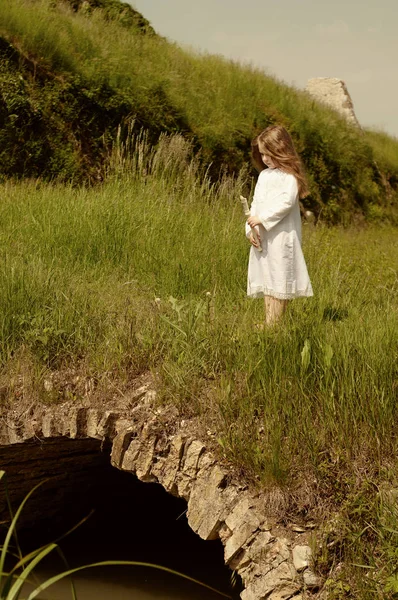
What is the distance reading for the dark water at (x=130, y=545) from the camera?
6871 millimetres

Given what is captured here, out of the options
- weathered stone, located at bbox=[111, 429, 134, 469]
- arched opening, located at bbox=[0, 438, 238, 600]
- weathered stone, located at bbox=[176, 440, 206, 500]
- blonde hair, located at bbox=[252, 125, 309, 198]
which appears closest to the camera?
weathered stone, located at bbox=[176, 440, 206, 500]

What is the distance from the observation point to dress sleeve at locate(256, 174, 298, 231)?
595 cm

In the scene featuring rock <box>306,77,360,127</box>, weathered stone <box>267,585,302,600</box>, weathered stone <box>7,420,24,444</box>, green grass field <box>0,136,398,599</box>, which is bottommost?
weathered stone <box>7,420,24,444</box>

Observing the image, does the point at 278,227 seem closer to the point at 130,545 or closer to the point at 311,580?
the point at 311,580

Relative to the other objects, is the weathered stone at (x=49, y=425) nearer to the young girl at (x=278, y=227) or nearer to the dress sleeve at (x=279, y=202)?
the young girl at (x=278, y=227)

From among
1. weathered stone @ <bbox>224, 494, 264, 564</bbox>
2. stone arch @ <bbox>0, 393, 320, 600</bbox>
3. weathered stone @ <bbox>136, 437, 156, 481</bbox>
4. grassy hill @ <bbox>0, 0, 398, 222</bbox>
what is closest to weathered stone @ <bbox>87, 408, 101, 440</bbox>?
stone arch @ <bbox>0, 393, 320, 600</bbox>

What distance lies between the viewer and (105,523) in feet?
26.7

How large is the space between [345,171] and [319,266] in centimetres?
1033

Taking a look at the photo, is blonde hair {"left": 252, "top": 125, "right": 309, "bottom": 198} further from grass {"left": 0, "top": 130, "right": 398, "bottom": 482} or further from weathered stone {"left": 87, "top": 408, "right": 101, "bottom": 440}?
weathered stone {"left": 87, "top": 408, "right": 101, "bottom": 440}

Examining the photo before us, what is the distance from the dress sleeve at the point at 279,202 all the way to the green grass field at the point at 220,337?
27.9 inches

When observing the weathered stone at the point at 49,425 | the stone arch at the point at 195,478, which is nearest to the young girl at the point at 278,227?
the stone arch at the point at 195,478

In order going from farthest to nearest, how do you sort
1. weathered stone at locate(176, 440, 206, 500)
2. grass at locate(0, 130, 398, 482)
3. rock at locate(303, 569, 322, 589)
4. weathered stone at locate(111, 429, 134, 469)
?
weathered stone at locate(111, 429, 134, 469), weathered stone at locate(176, 440, 206, 500), grass at locate(0, 130, 398, 482), rock at locate(303, 569, 322, 589)

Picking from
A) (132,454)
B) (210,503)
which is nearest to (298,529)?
(210,503)

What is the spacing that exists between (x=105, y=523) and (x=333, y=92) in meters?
20.2
